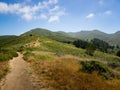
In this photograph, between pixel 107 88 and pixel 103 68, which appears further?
pixel 103 68

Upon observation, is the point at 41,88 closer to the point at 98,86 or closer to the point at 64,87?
the point at 64,87

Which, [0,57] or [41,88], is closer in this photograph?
[41,88]

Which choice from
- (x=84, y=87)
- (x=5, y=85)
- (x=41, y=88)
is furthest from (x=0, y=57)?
(x=84, y=87)

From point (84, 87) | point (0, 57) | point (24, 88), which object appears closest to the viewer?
point (84, 87)

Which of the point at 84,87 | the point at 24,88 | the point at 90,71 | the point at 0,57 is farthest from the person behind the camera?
the point at 0,57

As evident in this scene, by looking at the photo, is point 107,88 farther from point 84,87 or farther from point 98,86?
point 84,87

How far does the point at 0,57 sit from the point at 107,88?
21724 millimetres

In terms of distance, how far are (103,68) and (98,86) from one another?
7047mm

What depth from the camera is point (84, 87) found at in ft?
35.0

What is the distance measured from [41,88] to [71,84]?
2.03 m

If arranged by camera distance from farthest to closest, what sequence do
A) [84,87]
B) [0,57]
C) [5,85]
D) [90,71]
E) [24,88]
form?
[0,57], [90,71], [5,85], [24,88], [84,87]

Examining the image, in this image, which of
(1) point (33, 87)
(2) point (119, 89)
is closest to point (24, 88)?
(1) point (33, 87)

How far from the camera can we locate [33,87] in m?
11.7

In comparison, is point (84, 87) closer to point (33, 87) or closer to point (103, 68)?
point (33, 87)
